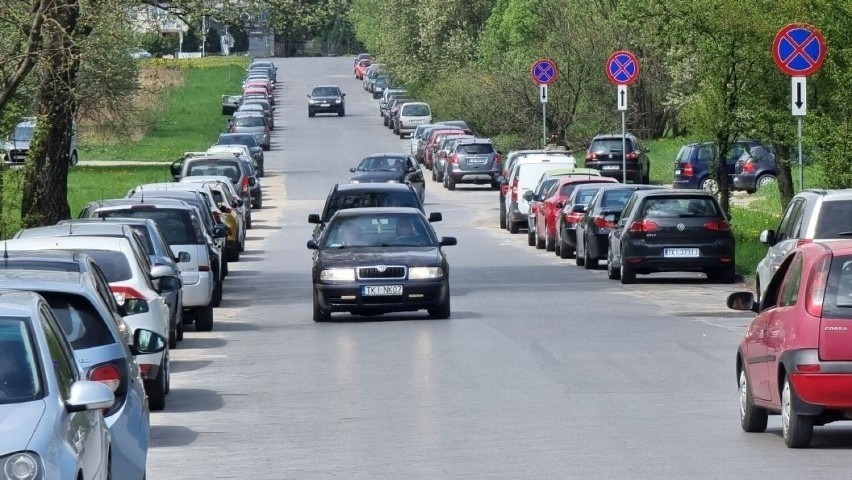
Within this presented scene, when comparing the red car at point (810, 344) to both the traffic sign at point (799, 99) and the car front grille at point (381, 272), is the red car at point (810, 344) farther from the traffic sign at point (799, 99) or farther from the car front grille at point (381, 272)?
the traffic sign at point (799, 99)

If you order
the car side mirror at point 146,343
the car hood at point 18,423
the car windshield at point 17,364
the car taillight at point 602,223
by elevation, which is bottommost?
the car taillight at point 602,223

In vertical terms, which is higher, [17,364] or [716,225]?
[17,364]

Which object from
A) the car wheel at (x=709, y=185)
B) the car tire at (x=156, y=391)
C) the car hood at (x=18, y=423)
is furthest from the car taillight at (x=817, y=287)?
the car wheel at (x=709, y=185)

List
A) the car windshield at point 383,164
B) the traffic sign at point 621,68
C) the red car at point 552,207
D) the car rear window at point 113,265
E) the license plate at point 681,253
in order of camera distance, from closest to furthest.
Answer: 1. the car rear window at point 113,265
2. the license plate at point 681,253
3. the traffic sign at point 621,68
4. the red car at point 552,207
5. the car windshield at point 383,164

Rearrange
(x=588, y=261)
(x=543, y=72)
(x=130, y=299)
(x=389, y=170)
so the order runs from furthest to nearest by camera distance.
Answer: (x=389, y=170) < (x=543, y=72) < (x=588, y=261) < (x=130, y=299)

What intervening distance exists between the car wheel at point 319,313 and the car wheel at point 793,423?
11.2m

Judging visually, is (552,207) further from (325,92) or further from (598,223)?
(325,92)

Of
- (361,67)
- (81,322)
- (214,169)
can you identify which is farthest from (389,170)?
(361,67)

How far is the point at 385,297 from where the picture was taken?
73.9ft

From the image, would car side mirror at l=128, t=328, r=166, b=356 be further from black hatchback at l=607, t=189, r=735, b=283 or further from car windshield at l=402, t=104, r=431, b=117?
car windshield at l=402, t=104, r=431, b=117

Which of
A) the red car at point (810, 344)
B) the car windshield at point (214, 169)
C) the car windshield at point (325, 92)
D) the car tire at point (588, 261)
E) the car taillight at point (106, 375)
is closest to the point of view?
the car taillight at point (106, 375)

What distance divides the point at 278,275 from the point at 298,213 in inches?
695

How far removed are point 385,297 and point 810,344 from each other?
11186 mm

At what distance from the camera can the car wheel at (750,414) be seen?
1276cm
